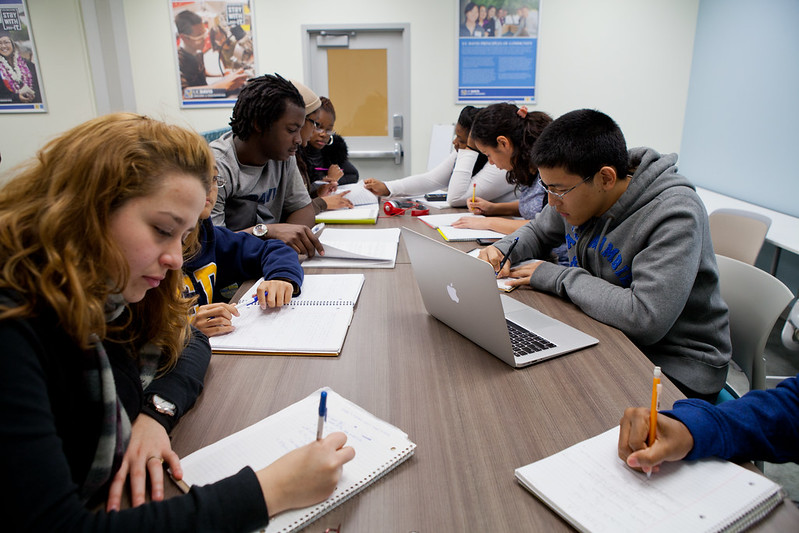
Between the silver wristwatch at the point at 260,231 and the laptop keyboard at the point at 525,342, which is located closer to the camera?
the laptop keyboard at the point at 525,342

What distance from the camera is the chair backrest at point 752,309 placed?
1308 millimetres

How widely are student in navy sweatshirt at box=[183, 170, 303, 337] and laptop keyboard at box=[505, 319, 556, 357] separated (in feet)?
1.88

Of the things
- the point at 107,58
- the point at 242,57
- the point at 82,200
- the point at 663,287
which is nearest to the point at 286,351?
the point at 82,200

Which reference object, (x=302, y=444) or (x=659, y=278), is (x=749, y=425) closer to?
(x=659, y=278)

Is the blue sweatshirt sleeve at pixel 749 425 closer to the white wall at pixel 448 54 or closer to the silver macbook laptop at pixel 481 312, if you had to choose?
the silver macbook laptop at pixel 481 312

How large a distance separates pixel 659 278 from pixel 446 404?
612 millimetres

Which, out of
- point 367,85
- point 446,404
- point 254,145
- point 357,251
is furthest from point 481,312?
point 367,85

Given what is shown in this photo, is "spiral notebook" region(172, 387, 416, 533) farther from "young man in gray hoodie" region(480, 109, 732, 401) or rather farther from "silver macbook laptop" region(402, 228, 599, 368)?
"young man in gray hoodie" region(480, 109, 732, 401)

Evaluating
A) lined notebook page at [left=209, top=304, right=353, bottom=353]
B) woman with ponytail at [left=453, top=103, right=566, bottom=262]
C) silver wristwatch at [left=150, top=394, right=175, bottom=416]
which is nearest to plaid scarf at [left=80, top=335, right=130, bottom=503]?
silver wristwatch at [left=150, top=394, right=175, bottom=416]

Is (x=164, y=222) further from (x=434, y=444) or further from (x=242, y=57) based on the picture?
(x=242, y=57)

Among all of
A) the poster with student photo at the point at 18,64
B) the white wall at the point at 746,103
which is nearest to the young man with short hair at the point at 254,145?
the white wall at the point at 746,103

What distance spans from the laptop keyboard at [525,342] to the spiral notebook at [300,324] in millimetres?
370

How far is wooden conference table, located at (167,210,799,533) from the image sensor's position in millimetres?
649

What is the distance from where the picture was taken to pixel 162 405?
0.82 metres
